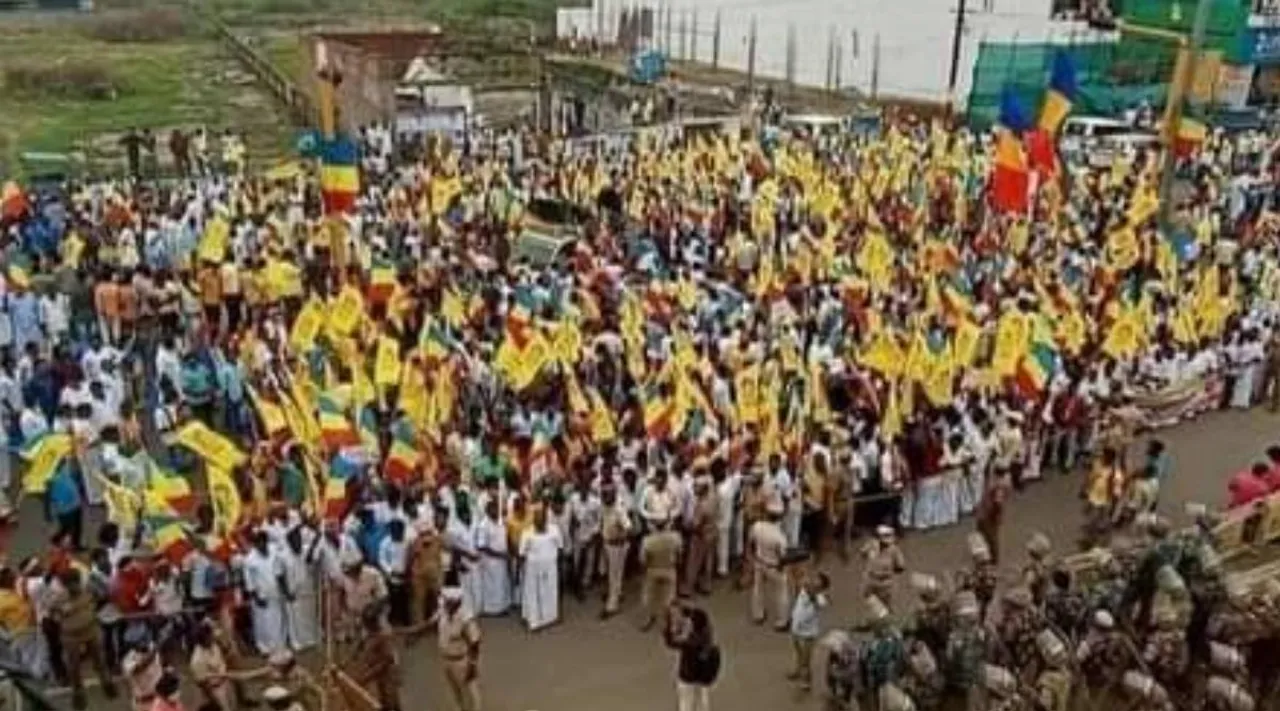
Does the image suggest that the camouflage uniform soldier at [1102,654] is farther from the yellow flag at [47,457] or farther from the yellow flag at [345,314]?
the yellow flag at [47,457]

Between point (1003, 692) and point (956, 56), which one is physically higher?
point (956, 56)

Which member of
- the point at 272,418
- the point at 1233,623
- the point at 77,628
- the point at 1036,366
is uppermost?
the point at 1036,366

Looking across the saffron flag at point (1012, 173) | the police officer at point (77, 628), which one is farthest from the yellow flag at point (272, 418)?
the saffron flag at point (1012, 173)

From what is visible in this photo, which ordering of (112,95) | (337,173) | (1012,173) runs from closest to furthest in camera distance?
(337,173)
(1012,173)
(112,95)

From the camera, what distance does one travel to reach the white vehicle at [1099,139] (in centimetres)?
2838

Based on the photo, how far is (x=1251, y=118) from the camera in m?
36.7

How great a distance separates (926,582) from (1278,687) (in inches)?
131

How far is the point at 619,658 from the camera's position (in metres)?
12.6

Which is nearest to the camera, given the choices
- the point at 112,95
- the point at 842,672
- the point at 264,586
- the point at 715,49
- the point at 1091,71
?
the point at 842,672

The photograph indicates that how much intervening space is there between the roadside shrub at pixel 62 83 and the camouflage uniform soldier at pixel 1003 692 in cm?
4046

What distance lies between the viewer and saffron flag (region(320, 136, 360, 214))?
16656mm

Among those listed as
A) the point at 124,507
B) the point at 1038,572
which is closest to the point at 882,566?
the point at 1038,572

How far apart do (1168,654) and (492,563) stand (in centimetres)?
536

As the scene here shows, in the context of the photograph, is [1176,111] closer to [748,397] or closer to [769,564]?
[748,397]
